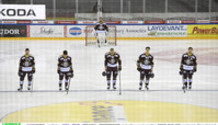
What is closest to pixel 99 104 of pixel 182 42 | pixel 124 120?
pixel 124 120

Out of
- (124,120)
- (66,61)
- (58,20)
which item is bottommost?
(124,120)

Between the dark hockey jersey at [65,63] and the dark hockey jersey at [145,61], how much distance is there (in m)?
2.16

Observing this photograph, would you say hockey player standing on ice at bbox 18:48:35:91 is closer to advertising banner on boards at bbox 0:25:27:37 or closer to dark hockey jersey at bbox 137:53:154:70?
dark hockey jersey at bbox 137:53:154:70

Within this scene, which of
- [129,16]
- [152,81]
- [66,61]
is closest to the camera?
[66,61]

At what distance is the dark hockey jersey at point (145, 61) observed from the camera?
538 inches

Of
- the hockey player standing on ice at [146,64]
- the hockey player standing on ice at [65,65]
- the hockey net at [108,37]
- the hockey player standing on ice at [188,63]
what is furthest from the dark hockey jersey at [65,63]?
the hockey net at [108,37]

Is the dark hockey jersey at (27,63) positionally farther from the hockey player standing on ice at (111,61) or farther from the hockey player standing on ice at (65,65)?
the hockey player standing on ice at (111,61)

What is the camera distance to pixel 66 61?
1355 cm

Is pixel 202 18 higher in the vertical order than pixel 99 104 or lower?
higher

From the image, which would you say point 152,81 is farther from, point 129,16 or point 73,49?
point 129,16

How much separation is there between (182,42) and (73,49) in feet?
29.3

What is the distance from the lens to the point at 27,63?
45.0 feet

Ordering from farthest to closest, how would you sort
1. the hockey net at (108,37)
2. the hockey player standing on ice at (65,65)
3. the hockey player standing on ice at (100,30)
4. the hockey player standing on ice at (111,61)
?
the hockey net at (108,37)
the hockey player standing on ice at (100,30)
the hockey player standing on ice at (111,61)
the hockey player standing on ice at (65,65)

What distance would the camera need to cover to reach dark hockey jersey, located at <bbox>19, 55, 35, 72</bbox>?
1368cm
